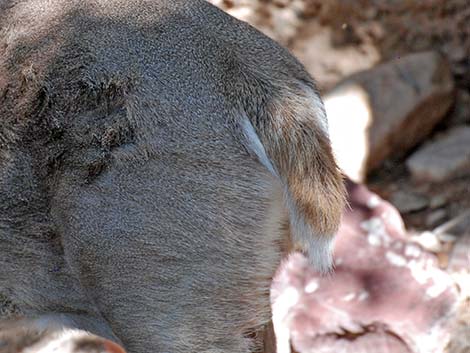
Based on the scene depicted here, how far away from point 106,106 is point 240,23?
551mm

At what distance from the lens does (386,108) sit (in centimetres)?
478

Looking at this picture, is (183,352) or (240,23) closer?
(183,352)

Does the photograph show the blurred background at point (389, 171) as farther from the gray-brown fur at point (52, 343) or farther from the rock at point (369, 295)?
the gray-brown fur at point (52, 343)

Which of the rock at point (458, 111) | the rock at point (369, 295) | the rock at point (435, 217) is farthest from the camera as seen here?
the rock at point (458, 111)

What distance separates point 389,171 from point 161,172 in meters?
2.50

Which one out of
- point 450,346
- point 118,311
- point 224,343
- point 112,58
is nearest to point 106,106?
point 112,58

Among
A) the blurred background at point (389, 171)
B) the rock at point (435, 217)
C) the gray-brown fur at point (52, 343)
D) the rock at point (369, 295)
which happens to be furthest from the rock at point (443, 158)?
the gray-brown fur at point (52, 343)

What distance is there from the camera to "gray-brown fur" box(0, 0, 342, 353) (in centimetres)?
257

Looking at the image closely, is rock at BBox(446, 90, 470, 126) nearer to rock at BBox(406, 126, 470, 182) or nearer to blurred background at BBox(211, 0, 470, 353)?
blurred background at BBox(211, 0, 470, 353)

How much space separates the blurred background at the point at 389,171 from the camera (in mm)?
3707

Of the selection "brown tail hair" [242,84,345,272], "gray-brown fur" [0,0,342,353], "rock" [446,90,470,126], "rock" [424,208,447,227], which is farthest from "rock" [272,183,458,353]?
"rock" [446,90,470,126]

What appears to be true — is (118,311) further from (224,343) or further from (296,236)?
(296,236)

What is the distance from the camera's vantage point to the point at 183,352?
2637 mm

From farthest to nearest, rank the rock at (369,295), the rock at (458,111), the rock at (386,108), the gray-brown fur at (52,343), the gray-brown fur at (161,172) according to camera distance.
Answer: the rock at (458,111)
the rock at (386,108)
the gray-brown fur at (52,343)
the rock at (369,295)
the gray-brown fur at (161,172)
